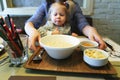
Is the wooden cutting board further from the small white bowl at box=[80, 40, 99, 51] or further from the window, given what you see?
the window

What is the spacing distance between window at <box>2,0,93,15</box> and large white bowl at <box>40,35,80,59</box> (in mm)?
1056

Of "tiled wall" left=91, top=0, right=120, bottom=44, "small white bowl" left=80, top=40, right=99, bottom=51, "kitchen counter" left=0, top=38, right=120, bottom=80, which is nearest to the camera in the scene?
"kitchen counter" left=0, top=38, right=120, bottom=80

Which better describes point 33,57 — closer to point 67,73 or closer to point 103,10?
point 67,73

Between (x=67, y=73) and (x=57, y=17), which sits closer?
(x=67, y=73)

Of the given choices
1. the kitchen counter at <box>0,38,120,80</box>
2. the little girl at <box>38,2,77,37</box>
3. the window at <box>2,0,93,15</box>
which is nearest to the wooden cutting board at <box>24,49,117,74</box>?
the kitchen counter at <box>0,38,120,80</box>

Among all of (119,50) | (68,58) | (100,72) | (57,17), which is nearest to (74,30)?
(57,17)

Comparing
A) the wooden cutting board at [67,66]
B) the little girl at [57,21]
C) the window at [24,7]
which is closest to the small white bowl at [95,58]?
the wooden cutting board at [67,66]

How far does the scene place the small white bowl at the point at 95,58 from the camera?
0.64 m

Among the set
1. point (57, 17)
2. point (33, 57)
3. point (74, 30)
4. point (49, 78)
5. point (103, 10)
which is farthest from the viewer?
point (103, 10)

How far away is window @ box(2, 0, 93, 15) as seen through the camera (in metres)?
1.75

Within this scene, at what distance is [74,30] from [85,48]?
0.58 meters

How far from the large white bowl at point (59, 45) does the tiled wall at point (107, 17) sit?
3.65 ft

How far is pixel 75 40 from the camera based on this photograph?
0.75 meters

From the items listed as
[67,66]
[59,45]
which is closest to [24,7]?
[59,45]
